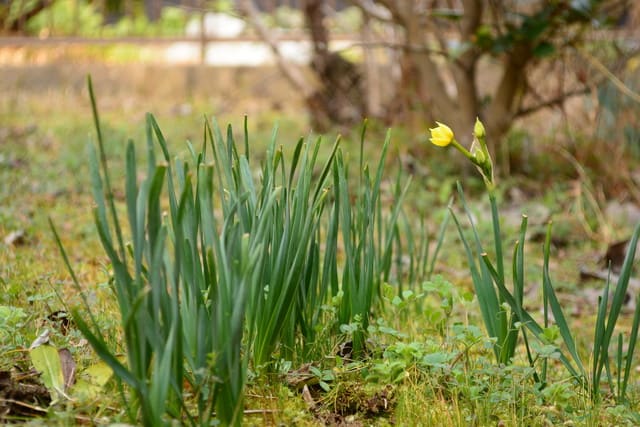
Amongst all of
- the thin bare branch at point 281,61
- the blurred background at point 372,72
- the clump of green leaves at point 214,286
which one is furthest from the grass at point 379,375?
the thin bare branch at point 281,61

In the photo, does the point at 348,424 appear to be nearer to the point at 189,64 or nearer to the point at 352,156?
the point at 352,156

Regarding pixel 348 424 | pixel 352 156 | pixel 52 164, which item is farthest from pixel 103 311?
pixel 352 156

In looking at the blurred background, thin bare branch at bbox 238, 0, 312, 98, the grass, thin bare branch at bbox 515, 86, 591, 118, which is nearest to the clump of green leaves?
the grass

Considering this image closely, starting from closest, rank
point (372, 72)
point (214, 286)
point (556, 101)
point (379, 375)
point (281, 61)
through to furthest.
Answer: point (214, 286) → point (379, 375) → point (556, 101) → point (281, 61) → point (372, 72)

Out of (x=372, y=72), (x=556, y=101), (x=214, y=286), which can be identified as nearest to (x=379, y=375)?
(x=214, y=286)

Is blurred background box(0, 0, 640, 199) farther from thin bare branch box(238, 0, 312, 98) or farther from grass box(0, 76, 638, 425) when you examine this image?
grass box(0, 76, 638, 425)

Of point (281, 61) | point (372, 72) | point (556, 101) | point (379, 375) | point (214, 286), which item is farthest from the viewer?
point (372, 72)

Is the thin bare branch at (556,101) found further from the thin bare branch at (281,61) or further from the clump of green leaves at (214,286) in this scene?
the clump of green leaves at (214,286)

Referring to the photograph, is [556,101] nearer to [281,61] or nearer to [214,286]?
[281,61]

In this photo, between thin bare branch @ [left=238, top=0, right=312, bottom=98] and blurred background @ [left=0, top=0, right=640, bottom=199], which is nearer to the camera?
blurred background @ [left=0, top=0, right=640, bottom=199]

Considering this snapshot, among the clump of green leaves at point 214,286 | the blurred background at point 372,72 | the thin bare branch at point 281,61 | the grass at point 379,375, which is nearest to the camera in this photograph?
the clump of green leaves at point 214,286

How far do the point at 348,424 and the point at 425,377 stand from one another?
0.24m

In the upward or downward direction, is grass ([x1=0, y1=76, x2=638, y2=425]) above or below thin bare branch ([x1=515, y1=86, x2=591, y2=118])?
below

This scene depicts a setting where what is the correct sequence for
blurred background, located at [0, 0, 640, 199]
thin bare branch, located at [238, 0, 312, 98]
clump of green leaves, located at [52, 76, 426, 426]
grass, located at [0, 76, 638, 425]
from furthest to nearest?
thin bare branch, located at [238, 0, 312, 98] < blurred background, located at [0, 0, 640, 199] < grass, located at [0, 76, 638, 425] < clump of green leaves, located at [52, 76, 426, 426]
